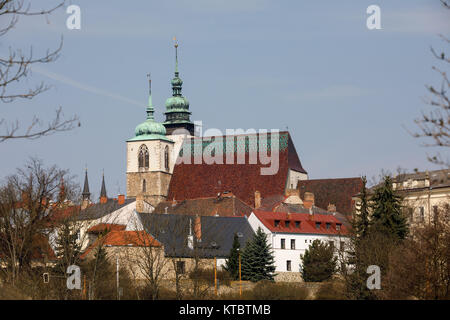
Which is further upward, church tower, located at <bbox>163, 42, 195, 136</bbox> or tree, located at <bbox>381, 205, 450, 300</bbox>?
church tower, located at <bbox>163, 42, 195, 136</bbox>

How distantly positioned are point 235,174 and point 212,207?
1753 cm

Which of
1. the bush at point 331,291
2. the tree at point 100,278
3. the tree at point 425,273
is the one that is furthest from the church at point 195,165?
the tree at point 425,273

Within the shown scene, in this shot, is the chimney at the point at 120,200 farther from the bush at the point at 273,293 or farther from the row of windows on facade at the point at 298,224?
the bush at the point at 273,293

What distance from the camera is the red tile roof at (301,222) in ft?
225

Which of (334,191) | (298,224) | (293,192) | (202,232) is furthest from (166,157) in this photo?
(202,232)

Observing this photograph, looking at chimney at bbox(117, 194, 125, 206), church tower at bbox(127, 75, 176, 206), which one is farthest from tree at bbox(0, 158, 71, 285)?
church tower at bbox(127, 75, 176, 206)

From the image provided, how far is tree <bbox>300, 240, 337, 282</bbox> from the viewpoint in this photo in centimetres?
5888

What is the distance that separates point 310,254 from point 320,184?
1549 inches

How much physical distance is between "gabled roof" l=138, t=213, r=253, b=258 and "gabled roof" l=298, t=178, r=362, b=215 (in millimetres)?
26152

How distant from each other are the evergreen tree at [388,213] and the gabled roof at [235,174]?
44917mm

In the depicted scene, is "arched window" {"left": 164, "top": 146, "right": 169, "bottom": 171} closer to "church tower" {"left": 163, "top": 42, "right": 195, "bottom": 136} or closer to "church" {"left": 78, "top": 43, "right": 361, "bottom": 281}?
"church" {"left": 78, "top": 43, "right": 361, "bottom": 281}

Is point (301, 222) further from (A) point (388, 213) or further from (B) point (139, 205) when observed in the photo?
(B) point (139, 205)
